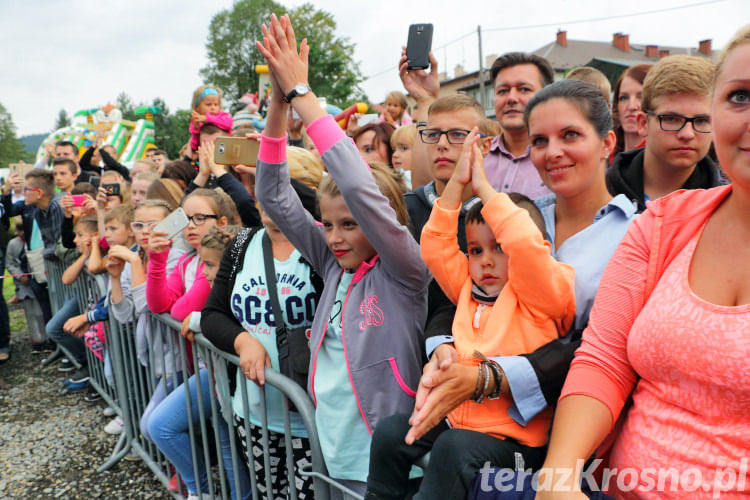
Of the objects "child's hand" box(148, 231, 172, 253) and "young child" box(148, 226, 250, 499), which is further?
"young child" box(148, 226, 250, 499)

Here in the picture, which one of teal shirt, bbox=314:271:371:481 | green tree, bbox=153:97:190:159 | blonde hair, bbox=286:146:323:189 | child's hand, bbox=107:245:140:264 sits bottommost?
teal shirt, bbox=314:271:371:481

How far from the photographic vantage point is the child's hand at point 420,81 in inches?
124

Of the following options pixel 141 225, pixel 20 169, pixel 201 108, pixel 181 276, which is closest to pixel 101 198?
pixel 141 225

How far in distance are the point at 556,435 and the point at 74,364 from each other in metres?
6.44

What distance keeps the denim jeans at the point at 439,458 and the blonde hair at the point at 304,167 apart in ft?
4.88

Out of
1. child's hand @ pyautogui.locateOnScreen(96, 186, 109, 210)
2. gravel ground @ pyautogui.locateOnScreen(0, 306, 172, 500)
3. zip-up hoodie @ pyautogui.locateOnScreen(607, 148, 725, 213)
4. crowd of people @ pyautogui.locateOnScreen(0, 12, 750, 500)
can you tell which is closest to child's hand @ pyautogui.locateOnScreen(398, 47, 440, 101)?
crowd of people @ pyautogui.locateOnScreen(0, 12, 750, 500)

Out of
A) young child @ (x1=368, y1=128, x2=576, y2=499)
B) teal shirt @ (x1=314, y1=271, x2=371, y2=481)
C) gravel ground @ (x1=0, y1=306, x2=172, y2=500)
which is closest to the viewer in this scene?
young child @ (x1=368, y1=128, x2=576, y2=499)

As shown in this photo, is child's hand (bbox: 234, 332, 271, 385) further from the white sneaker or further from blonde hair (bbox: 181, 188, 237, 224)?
the white sneaker

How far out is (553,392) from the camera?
1.46m

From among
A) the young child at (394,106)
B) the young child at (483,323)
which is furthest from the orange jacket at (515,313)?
the young child at (394,106)

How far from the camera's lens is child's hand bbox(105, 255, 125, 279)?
3518 millimetres

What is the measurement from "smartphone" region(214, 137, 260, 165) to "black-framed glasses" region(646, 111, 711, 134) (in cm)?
192

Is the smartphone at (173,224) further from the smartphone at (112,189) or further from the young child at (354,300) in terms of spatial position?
the smartphone at (112,189)

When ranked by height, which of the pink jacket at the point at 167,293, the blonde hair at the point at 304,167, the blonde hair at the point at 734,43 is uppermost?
the blonde hair at the point at 734,43
